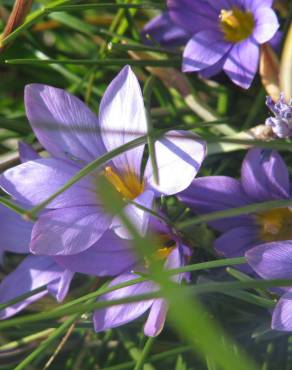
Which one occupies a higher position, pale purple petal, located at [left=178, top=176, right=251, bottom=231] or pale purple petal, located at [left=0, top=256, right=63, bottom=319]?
pale purple petal, located at [left=178, top=176, right=251, bottom=231]

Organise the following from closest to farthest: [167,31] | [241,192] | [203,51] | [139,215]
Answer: [139,215], [241,192], [203,51], [167,31]

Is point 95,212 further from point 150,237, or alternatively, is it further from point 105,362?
point 105,362

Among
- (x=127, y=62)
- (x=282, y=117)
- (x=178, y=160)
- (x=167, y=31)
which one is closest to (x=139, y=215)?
(x=178, y=160)

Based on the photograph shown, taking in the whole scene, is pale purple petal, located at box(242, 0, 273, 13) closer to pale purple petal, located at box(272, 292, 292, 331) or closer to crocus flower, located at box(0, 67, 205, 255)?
crocus flower, located at box(0, 67, 205, 255)

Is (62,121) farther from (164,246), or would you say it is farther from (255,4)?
(255,4)

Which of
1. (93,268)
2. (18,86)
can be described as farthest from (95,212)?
(18,86)

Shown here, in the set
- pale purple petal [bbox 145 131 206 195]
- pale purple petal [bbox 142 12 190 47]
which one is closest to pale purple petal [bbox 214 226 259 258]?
pale purple petal [bbox 145 131 206 195]
